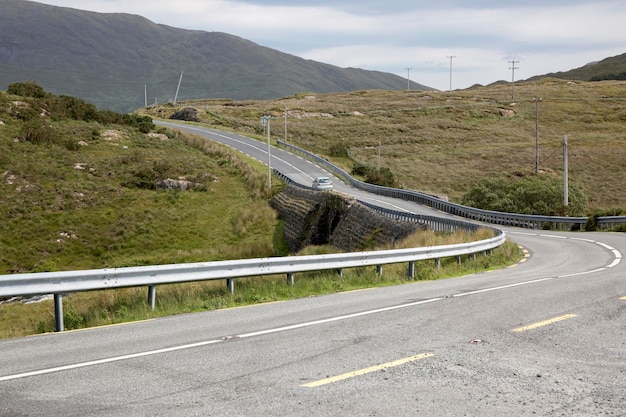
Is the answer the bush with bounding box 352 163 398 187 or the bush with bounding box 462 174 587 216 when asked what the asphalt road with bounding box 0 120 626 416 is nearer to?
the bush with bounding box 462 174 587 216

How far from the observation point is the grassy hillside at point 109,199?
36.0 metres

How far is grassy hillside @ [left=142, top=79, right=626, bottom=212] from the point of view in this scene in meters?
70.9

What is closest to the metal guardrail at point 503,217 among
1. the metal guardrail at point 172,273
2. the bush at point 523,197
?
the bush at point 523,197

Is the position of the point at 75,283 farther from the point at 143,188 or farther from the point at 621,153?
the point at 621,153

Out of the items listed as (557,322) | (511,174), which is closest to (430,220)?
(557,322)

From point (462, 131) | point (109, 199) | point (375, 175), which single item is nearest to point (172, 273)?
point (109, 199)

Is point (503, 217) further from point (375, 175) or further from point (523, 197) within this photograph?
point (375, 175)

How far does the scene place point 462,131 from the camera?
99.1 meters

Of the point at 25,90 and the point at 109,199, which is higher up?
the point at 25,90

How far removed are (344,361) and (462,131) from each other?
9520cm

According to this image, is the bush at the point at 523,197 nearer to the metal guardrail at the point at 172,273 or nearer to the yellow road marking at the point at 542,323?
the metal guardrail at the point at 172,273

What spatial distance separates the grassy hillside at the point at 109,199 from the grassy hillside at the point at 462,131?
71.0 feet

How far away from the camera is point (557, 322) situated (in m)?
9.49

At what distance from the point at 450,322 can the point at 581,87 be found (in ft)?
472
